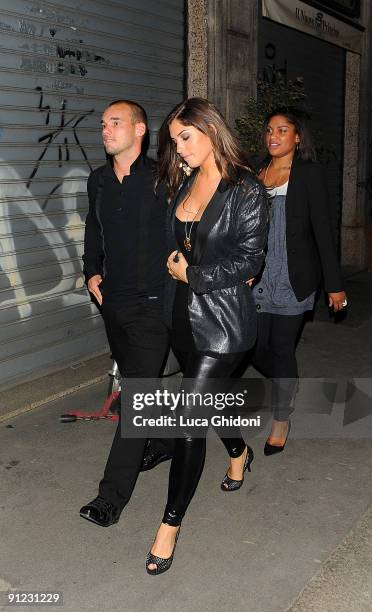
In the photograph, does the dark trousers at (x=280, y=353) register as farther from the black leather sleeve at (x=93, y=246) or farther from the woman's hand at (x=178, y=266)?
the woman's hand at (x=178, y=266)

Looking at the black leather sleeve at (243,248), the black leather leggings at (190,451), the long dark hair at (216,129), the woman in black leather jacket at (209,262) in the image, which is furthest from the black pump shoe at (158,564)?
the long dark hair at (216,129)

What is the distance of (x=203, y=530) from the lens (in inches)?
146

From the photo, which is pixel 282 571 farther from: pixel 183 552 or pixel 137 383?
pixel 137 383

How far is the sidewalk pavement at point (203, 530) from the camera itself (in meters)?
3.16

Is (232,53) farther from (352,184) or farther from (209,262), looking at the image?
(209,262)

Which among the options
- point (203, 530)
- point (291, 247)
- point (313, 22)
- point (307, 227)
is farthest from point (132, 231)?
point (313, 22)

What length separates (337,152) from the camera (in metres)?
12.0

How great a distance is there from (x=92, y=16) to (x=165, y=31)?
3.84ft

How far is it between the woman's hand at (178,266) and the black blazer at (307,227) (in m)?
1.24

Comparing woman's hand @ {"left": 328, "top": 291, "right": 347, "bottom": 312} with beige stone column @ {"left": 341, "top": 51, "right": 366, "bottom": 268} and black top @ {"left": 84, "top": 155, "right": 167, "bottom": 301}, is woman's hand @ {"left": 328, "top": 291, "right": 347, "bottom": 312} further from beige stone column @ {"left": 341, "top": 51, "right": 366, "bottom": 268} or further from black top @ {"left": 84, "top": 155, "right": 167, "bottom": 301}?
beige stone column @ {"left": 341, "top": 51, "right": 366, "bottom": 268}

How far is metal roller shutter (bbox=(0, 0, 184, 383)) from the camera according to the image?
19.0 ft

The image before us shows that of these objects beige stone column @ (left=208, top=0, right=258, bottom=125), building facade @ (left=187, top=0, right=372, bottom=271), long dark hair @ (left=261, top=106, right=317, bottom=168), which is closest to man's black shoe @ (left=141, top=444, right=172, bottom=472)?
long dark hair @ (left=261, top=106, right=317, bottom=168)

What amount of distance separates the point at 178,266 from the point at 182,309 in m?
0.23

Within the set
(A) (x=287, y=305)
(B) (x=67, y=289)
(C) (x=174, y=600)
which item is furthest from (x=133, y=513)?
(B) (x=67, y=289)
